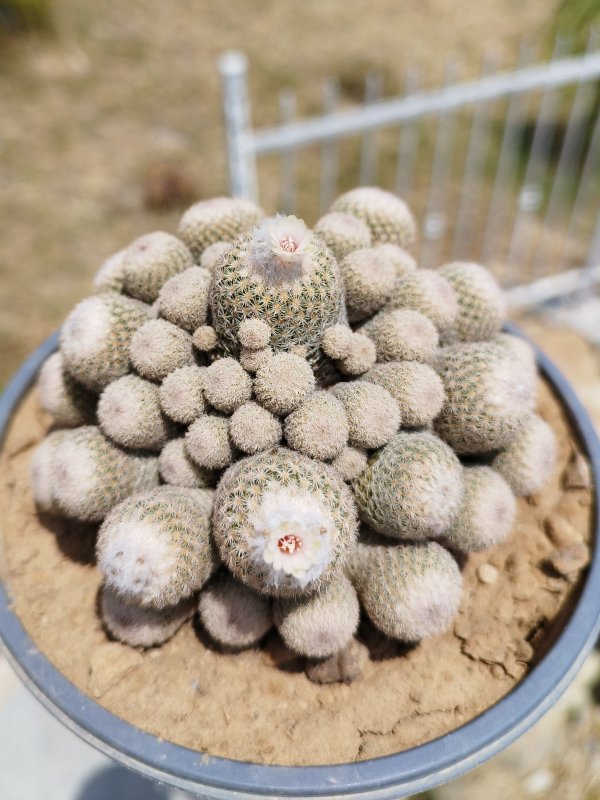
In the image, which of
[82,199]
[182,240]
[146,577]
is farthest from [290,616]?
[82,199]

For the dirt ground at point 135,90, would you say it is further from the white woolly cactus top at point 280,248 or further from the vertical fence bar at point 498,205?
the white woolly cactus top at point 280,248

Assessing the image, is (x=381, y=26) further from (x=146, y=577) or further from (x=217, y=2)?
(x=146, y=577)

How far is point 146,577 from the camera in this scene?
1290 mm

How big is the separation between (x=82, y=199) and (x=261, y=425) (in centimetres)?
416

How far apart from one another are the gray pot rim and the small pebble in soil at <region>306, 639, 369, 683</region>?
0.77 ft

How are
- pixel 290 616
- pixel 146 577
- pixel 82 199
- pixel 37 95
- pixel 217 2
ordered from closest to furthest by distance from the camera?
pixel 146 577 → pixel 290 616 → pixel 82 199 → pixel 37 95 → pixel 217 2

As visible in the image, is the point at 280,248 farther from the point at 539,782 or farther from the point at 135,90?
the point at 135,90

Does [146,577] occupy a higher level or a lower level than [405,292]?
lower

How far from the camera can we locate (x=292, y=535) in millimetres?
1160

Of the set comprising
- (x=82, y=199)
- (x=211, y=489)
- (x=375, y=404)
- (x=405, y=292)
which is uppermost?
(x=405, y=292)

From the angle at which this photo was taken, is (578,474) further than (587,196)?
No

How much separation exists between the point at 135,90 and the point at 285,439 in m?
5.53

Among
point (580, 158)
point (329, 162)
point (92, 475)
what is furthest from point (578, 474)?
point (580, 158)

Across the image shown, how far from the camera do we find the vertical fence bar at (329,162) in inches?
128
